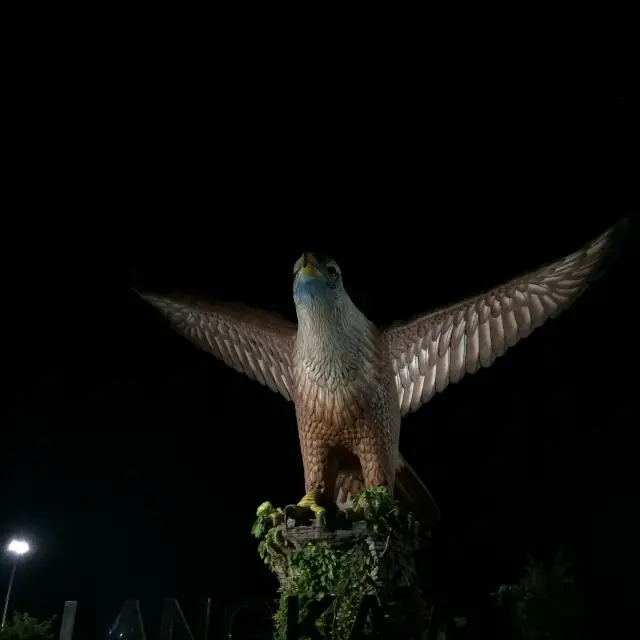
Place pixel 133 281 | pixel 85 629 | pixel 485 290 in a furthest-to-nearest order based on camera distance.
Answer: pixel 85 629, pixel 133 281, pixel 485 290

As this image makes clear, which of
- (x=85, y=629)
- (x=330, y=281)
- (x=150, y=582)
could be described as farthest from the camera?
(x=150, y=582)

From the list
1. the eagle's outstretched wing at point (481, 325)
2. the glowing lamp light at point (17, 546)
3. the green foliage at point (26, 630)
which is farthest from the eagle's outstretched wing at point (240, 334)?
the glowing lamp light at point (17, 546)

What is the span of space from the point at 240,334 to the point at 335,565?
2294 millimetres

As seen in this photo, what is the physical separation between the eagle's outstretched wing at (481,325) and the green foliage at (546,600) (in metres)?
2.21

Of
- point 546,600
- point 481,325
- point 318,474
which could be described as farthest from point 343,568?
point 546,600

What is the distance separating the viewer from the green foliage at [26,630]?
6.86 metres

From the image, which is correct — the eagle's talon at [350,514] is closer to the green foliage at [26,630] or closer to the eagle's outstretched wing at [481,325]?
the eagle's outstretched wing at [481,325]

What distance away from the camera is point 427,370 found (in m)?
5.64

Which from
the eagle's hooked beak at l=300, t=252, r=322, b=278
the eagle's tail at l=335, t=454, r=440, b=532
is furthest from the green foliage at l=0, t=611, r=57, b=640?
the eagle's hooked beak at l=300, t=252, r=322, b=278

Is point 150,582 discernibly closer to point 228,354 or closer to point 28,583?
point 28,583

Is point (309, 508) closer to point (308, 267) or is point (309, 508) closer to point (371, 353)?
point (371, 353)

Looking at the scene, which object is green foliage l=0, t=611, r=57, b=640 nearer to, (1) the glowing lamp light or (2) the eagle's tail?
(1) the glowing lamp light

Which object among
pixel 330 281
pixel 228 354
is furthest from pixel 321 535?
pixel 228 354

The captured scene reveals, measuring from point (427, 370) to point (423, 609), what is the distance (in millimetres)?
1958
